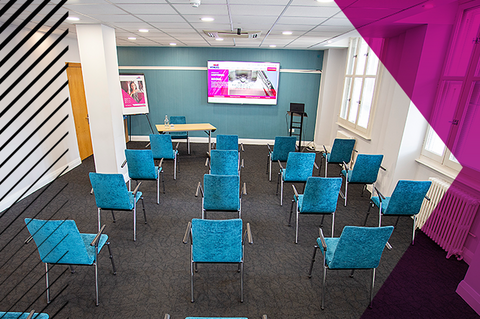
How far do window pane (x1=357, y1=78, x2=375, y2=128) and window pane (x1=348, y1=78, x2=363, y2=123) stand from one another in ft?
0.86

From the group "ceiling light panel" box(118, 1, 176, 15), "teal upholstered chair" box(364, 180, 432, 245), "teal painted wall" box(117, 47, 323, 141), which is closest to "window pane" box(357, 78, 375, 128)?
"teal painted wall" box(117, 47, 323, 141)

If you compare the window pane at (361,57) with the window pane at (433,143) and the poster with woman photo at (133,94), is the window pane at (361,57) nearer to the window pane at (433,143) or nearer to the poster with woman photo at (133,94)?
the window pane at (433,143)

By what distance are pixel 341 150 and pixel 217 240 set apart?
12.2ft

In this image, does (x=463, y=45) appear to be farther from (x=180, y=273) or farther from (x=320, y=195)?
(x=180, y=273)

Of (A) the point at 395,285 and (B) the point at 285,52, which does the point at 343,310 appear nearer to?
(A) the point at 395,285

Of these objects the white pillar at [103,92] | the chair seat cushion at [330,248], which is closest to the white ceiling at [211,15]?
the white pillar at [103,92]

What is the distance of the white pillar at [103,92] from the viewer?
4816mm

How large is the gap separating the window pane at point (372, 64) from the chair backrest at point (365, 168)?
2479 mm

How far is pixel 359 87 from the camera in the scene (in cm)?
681

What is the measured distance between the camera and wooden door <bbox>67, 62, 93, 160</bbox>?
6.32 metres

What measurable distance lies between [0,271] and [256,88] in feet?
23.3

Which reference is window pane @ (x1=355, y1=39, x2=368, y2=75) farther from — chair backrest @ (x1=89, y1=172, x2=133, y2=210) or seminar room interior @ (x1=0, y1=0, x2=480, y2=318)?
chair backrest @ (x1=89, y1=172, x2=133, y2=210)

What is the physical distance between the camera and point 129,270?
332 cm

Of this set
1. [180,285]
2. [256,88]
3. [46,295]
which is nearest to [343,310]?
[180,285]
